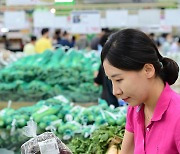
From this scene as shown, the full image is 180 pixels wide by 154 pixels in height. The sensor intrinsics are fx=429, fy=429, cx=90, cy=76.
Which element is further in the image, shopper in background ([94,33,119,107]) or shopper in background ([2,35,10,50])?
shopper in background ([2,35,10,50])

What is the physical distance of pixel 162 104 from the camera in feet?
5.57

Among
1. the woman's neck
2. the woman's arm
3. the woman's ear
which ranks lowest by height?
the woman's arm

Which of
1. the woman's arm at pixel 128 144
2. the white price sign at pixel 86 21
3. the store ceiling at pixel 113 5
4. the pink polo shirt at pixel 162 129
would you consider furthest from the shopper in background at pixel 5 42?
the pink polo shirt at pixel 162 129

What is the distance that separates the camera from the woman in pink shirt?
5.34 feet

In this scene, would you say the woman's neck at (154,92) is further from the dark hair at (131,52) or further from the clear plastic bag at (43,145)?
the clear plastic bag at (43,145)

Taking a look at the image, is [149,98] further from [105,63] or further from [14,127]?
[14,127]

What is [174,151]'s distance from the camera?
162 centimetres

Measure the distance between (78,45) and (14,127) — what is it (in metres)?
8.42

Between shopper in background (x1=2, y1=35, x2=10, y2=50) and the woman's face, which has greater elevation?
the woman's face

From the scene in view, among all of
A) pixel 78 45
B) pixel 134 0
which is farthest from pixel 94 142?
pixel 78 45

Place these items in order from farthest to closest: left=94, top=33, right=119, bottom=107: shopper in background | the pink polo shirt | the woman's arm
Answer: left=94, top=33, right=119, bottom=107: shopper in background, the woman's arm, the pink polo shirt

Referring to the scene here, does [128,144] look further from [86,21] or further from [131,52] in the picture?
[86,21]

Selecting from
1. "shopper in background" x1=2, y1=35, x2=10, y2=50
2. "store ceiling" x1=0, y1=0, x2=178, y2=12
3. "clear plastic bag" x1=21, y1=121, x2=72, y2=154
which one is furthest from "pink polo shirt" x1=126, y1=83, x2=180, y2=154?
"shopper in background" x1=2, y1=35, x2=10, y2=50

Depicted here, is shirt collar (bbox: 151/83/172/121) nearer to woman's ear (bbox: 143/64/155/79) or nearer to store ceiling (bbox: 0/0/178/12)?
woman's ear (bbox: 143/64/155/79)
